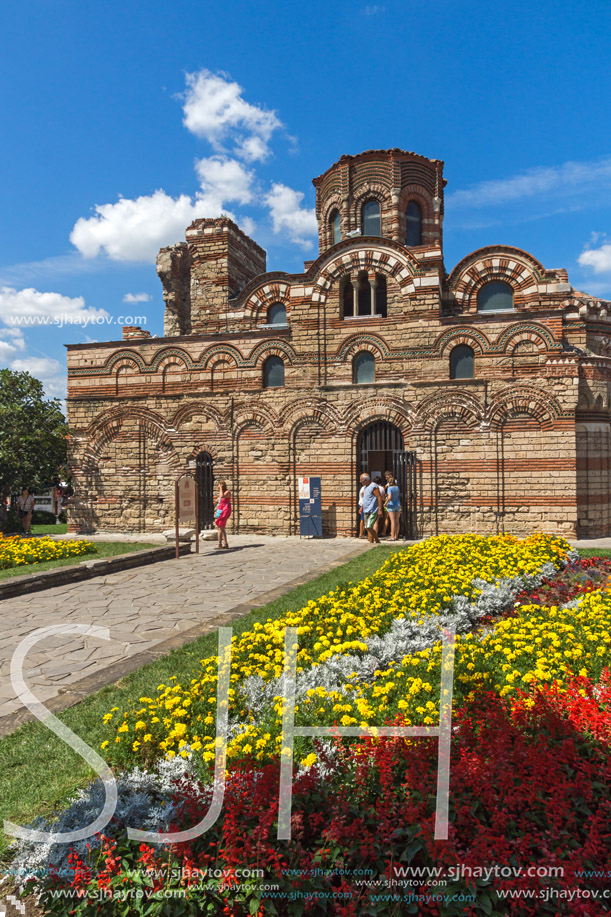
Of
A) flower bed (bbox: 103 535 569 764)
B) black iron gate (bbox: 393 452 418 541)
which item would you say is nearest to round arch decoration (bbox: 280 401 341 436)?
black iron gate (bbox: 393 452 418 541)

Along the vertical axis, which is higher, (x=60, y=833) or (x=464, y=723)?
(x=464, y=723)

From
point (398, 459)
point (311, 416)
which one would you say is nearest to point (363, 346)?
point (311, 416)

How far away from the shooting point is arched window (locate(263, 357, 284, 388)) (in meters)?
16.5

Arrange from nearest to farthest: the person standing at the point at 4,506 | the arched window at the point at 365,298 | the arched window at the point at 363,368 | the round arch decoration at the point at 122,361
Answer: the arched window at the point at 363,368
the arched window at the point at 365,298
the person standing at the point at 4,506
the round arch decoration at the point at 122,361

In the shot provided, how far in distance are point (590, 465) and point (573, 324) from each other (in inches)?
150

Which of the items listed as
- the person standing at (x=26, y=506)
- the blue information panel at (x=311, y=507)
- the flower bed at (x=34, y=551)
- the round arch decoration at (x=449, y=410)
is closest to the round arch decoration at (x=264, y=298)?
the round arch decoration at (x=449, y=410)

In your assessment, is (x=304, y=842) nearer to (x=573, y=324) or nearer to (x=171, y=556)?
(x=171, y=556)

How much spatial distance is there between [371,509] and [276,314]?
738 cm

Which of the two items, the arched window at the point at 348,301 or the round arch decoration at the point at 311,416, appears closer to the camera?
the round arch decoration at the point at 311,416

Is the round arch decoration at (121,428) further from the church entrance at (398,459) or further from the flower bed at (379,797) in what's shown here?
the flower bed at (379,797)

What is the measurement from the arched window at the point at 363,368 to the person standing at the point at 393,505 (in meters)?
3.11

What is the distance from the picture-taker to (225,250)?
19.6 m

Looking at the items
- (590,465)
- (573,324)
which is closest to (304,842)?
(590,465)

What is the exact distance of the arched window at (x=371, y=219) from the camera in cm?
2039
